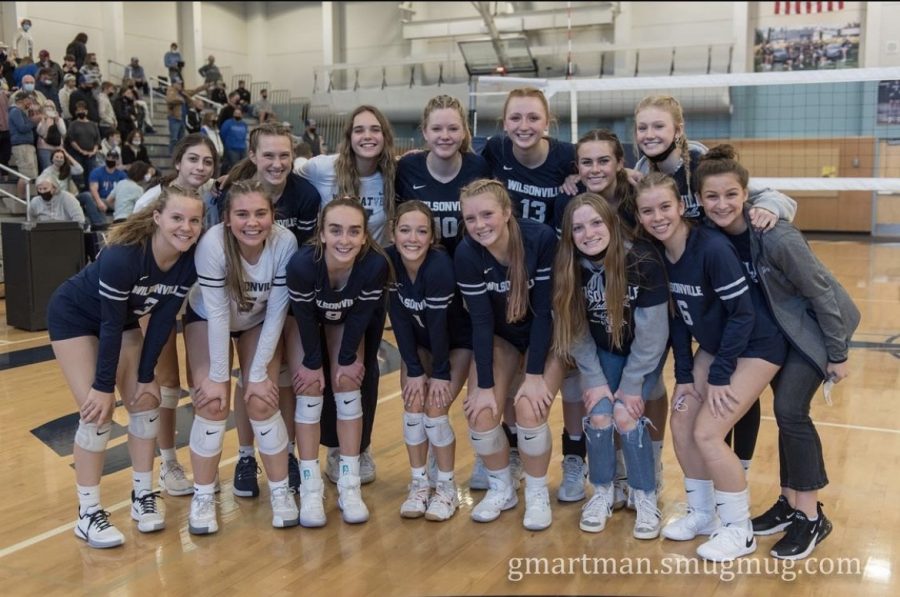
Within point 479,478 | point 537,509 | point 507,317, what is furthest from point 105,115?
point 537,509

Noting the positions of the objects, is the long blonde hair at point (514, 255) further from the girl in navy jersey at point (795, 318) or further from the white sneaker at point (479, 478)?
the white sneaker at point (479, 478)

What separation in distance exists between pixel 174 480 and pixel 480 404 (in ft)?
4.89

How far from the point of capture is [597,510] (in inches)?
130

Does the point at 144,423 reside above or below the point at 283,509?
above

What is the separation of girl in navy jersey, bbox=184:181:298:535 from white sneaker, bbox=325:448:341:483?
429 millimetres

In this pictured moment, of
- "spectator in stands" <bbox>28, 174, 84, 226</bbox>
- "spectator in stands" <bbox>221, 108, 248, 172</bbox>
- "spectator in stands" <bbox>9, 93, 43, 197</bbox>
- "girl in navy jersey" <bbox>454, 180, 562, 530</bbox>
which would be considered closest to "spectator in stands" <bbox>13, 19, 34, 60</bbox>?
"spectator in stands" <bbox>9, 93, 43, 197</bbox>

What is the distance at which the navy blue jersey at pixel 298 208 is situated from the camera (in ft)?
11.8

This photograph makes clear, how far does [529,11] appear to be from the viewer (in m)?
20.2

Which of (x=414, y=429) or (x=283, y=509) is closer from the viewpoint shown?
(x=283, y=509)

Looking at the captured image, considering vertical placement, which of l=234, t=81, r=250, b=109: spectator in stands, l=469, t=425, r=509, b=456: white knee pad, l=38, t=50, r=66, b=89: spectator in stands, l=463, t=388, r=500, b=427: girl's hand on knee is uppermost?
l=234, t=81, r=250, b=109: spectator in stands

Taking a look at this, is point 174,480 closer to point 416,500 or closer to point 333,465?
point 333,465

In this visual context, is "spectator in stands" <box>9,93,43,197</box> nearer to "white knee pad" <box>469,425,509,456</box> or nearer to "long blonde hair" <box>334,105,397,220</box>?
"long blonde hair" <box>334,105,397,220</box>

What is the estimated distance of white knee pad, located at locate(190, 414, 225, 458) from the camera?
3.28 m

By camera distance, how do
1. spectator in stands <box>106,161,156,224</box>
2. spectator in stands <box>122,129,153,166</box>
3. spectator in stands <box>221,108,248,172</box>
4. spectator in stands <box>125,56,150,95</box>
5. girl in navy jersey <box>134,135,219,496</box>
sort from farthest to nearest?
1. spectator in stands <box>125,56,150,95</box>
2. spectator in stands <box>221,108,248,172</box>
3. spectator in stands <box>122,129,153,166</box>
4. spectator in stands <box>106,161,156,224</box>
5. girl in navy jersey <box>134,135,219,496</box>
